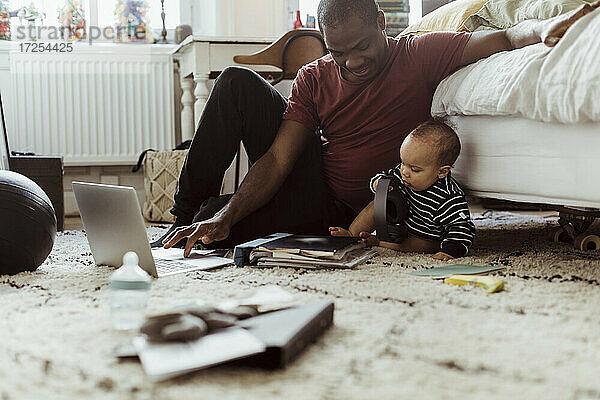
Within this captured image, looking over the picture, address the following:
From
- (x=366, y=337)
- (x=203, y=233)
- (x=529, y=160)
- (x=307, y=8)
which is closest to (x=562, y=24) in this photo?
(x=529, y=160)

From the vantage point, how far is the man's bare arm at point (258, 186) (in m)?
1.63

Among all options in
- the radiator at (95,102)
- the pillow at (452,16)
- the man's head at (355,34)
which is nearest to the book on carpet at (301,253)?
the man's head at (355,34)

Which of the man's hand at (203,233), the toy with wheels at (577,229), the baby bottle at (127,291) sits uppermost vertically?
the baby bottle at (127,291)

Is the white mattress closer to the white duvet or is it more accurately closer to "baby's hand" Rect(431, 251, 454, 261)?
the white duvet

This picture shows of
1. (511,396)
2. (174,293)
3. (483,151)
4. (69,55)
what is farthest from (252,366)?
(69,55)

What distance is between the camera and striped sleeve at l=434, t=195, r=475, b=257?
162 cm

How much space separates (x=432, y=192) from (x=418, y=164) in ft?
0.29

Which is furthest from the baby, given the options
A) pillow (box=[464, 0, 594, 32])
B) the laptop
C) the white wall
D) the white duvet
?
the white wall

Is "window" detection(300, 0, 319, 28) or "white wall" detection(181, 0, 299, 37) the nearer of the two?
"white wall" detection(181, 0, 299, 37)

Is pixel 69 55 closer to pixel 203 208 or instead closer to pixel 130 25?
pixel 130 25

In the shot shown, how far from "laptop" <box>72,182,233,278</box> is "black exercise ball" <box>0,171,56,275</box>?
0.09 metres

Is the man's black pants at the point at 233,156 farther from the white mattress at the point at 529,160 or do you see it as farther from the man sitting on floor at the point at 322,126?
the white mattress at the point at 529,160

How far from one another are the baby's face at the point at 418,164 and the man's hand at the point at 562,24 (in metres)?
0.36

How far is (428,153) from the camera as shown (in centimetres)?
160
